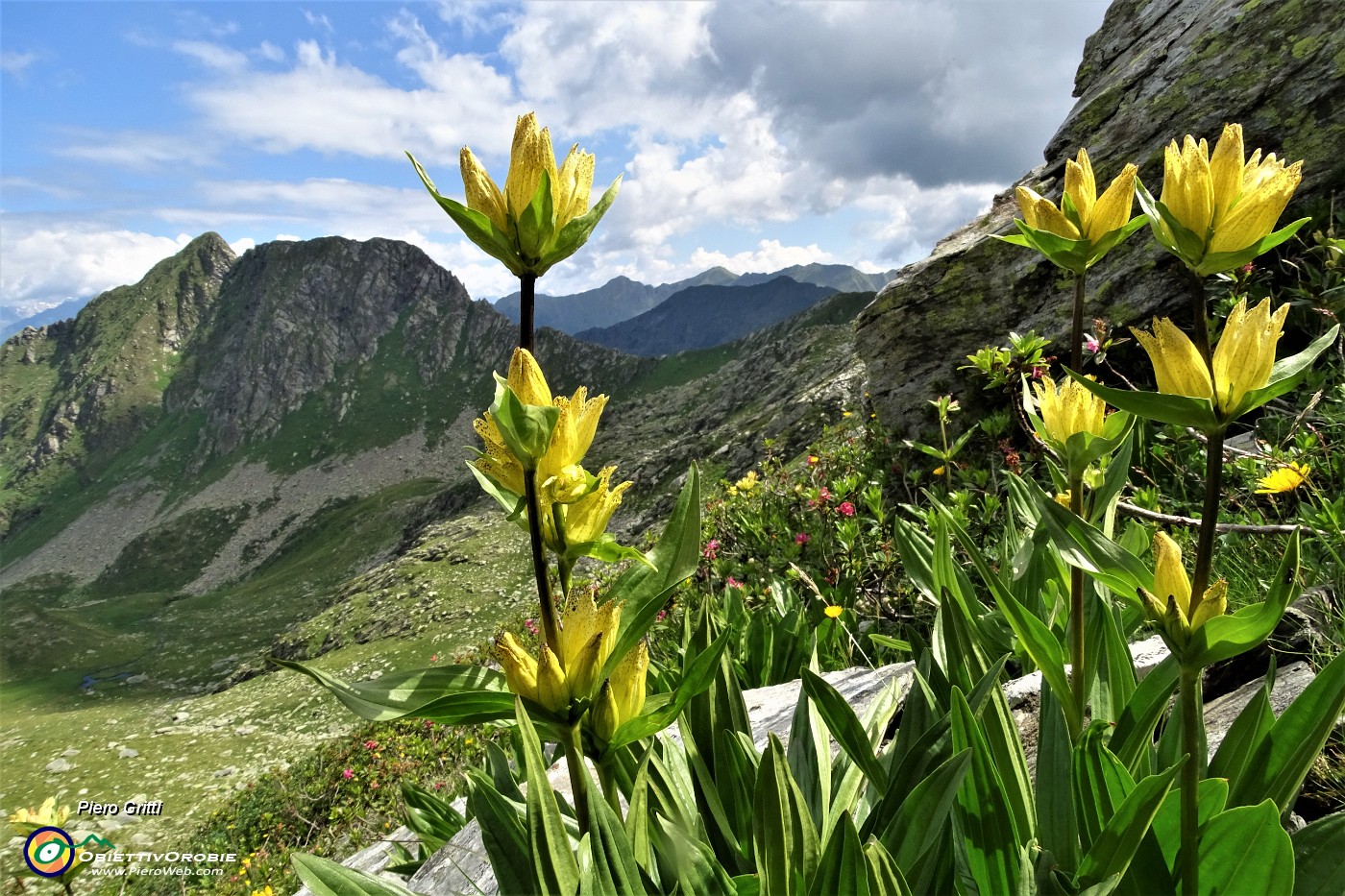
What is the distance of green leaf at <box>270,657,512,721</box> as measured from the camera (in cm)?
143

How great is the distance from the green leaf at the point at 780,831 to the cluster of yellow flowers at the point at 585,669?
0.39 meters

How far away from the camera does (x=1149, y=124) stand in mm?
7523

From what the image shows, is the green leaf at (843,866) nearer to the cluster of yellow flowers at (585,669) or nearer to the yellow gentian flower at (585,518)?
the cluster of yellow flowers at (585,669)

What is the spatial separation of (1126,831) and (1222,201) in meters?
1.46

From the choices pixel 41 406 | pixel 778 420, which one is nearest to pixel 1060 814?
pixel 778 420

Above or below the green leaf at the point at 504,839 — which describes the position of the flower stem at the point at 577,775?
above

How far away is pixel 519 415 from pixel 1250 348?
1540 millimetres

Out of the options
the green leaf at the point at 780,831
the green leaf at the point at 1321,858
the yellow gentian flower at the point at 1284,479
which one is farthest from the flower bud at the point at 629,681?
the yellow gentian flower at the point at 1284,479

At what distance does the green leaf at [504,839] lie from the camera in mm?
1888

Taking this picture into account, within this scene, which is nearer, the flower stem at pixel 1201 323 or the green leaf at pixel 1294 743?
the flower stem at pixel 1201 323

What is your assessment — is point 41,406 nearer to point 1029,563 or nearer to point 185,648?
point 185,648

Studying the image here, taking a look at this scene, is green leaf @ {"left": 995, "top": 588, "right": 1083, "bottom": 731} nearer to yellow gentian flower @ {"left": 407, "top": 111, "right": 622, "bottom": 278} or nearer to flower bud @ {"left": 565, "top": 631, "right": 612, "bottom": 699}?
flower bud @ {"left": 565, "top": 631, "right": 612, "bottom": 699}

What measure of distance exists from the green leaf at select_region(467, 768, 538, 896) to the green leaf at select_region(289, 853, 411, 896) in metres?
0.29

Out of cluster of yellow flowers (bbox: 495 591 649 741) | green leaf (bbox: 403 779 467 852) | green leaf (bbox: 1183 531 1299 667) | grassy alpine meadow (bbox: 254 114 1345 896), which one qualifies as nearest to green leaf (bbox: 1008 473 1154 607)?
grassy alpine meadow (bbox: 254 114 1345 896)
